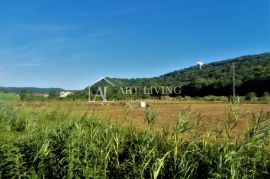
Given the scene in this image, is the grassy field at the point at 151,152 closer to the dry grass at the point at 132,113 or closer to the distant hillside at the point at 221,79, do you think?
the dry grass at the point at 132,113

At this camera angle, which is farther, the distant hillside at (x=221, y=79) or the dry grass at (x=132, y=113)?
the distant hillside at (x=221, y=79)

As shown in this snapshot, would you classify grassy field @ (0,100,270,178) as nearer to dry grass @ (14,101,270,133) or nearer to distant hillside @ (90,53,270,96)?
dry grass @ (14,101,270,133)

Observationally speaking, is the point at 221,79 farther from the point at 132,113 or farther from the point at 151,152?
the point at 151,152

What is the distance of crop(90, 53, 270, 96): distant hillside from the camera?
69750 millimetres

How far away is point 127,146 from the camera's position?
277 inches

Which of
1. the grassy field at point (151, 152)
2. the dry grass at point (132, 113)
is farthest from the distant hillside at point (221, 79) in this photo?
the grassy field at point (151, 152)

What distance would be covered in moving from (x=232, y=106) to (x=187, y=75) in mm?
82685

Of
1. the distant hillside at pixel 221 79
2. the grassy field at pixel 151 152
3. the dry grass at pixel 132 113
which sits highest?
the distant hillside at pixel 221 79

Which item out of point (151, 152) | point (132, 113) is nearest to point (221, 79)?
point (132, 113)

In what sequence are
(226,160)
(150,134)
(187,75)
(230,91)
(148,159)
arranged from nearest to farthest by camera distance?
(226,160)
(148,159)
(150,134)
(230,91)
(187,75)

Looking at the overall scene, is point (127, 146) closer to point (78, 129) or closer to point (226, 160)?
point (78, 129)

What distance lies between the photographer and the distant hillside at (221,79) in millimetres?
69750

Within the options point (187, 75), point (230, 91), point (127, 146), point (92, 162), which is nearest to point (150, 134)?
point (127, 146)

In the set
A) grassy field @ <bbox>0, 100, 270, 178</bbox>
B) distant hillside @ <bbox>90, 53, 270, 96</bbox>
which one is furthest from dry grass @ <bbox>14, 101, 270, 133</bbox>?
distant hillside @ <bbox>90, 53, 270, 96</bbox>
